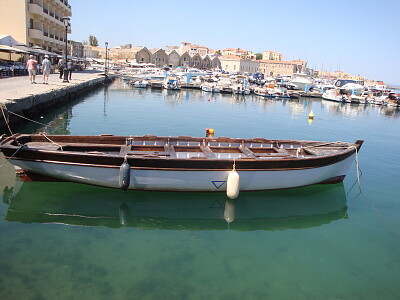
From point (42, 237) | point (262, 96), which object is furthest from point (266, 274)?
point (262, 96)

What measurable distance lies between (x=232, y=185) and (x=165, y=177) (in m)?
1.74

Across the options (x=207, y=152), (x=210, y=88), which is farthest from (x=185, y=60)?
(x=207, y=152)

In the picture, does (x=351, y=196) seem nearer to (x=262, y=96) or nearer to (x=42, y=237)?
(x=42, y=237)

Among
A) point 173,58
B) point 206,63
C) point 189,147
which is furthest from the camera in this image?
point 206,63

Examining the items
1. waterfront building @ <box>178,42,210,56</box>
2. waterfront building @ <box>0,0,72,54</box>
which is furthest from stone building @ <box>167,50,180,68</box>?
waterfront building @ <box>0,0,72,54</box>

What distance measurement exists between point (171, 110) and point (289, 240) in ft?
70.8

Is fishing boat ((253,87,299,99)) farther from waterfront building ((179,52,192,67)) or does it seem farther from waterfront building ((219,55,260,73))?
waterfront building ((219,55,260,73))

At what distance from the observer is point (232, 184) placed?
27.8 feet

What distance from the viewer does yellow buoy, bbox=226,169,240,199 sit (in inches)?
333

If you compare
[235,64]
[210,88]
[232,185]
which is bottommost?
[232,185]

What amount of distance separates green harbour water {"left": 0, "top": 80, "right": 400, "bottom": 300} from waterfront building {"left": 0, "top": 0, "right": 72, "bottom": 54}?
32.2 metres

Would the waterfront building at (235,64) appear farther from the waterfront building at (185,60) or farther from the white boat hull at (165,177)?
the white boat hull at (165,177)

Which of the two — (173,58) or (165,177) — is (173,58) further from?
(165,177)

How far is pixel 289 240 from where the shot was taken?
299 inches
